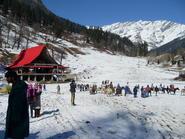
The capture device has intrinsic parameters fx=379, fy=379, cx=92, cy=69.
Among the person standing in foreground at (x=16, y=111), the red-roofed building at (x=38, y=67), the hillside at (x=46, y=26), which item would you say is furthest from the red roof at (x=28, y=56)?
the person standing in foreground at (x=16, y=111)

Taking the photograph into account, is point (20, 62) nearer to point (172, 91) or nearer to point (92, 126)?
point (172, 91)

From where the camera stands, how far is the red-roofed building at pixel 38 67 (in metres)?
68.2

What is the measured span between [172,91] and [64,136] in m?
35.1

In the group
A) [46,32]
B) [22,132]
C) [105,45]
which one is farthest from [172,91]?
[105,45]

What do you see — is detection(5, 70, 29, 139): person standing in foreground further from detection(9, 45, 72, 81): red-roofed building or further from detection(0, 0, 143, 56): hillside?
detection(0, 0, 143, 56): hillside

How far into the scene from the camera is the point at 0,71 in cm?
6981

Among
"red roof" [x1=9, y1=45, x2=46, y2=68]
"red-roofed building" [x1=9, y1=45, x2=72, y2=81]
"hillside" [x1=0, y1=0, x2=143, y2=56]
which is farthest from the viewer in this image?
"hillside" [x1=0, y1=0, x2=143, y2=56]

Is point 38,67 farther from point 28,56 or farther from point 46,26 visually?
point 46,26

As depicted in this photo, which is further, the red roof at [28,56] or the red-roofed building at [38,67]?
the red roof at [28,56]

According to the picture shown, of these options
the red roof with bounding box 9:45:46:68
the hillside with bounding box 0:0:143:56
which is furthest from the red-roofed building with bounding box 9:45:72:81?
the hillside with bounding box 0:0:143:56

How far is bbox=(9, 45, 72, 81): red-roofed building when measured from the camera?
224 ft

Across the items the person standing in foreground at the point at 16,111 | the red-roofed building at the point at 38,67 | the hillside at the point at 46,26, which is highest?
the hillside at the point at 46,26

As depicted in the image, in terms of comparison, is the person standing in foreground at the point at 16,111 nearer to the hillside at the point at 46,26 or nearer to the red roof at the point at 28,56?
the red roof at the point at 28,56

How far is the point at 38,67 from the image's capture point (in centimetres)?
6869
